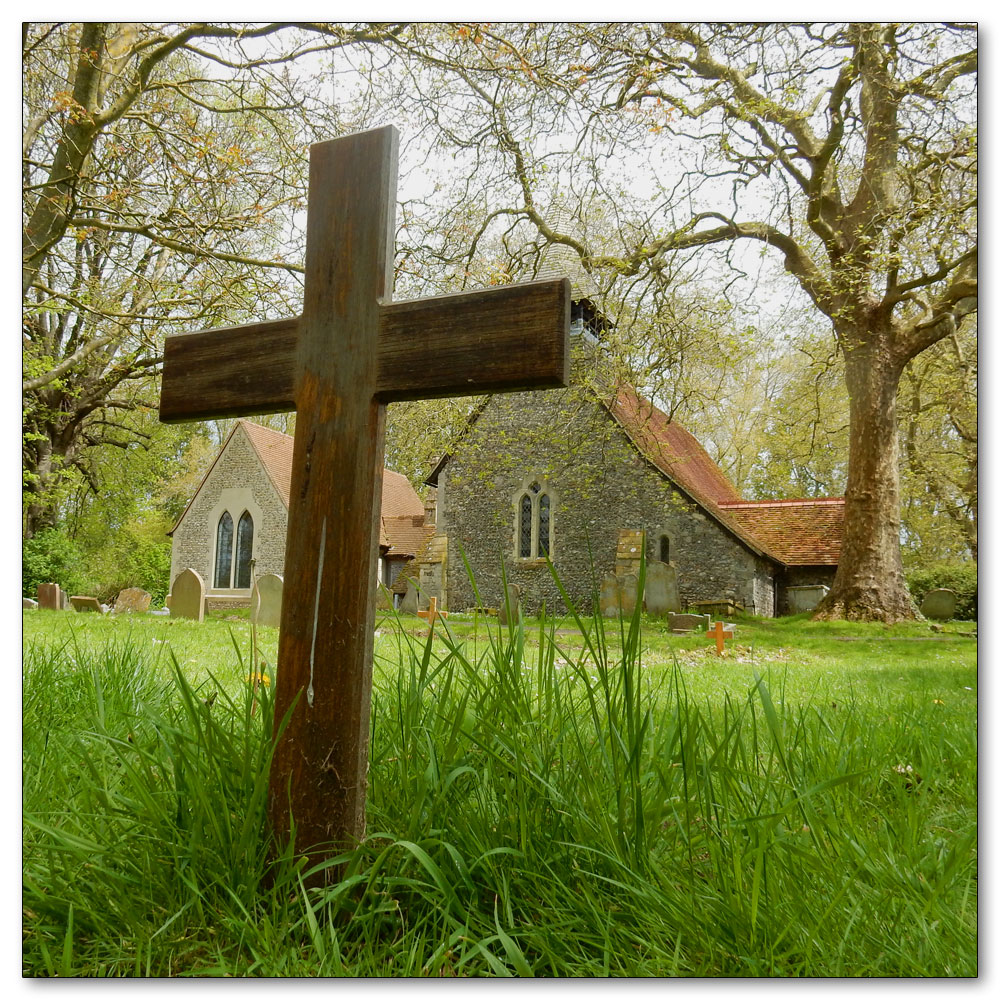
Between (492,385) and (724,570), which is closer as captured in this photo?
(492,385)

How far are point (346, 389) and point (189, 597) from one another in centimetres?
655

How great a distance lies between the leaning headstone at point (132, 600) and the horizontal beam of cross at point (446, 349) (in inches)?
216

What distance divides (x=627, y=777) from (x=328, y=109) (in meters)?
3.70

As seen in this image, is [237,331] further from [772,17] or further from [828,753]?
[772,17]

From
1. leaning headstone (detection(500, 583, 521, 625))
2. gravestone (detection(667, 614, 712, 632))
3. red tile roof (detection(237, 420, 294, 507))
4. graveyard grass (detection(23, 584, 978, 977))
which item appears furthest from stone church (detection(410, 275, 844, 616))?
graveyard grass (detection(23, 584, 978, 977))

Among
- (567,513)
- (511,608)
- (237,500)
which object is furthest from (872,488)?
(237,500)

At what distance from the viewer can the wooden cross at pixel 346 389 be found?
110cm

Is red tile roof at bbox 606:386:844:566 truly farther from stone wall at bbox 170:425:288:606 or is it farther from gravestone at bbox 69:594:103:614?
stone wall at bbox 170:425:288:606

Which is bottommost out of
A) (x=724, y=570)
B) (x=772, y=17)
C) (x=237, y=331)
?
(x=724, y=570)

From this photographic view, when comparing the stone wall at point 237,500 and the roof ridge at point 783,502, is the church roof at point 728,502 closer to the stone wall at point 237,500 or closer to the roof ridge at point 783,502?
the roof ridge at point 783,502

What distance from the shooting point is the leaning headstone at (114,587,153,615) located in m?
6.28

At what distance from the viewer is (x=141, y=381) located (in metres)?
4.41

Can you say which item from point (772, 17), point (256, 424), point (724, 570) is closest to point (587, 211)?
point (772, 17)

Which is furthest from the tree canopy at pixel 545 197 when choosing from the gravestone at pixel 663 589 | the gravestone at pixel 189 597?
the gravestone at pixel 663 589
